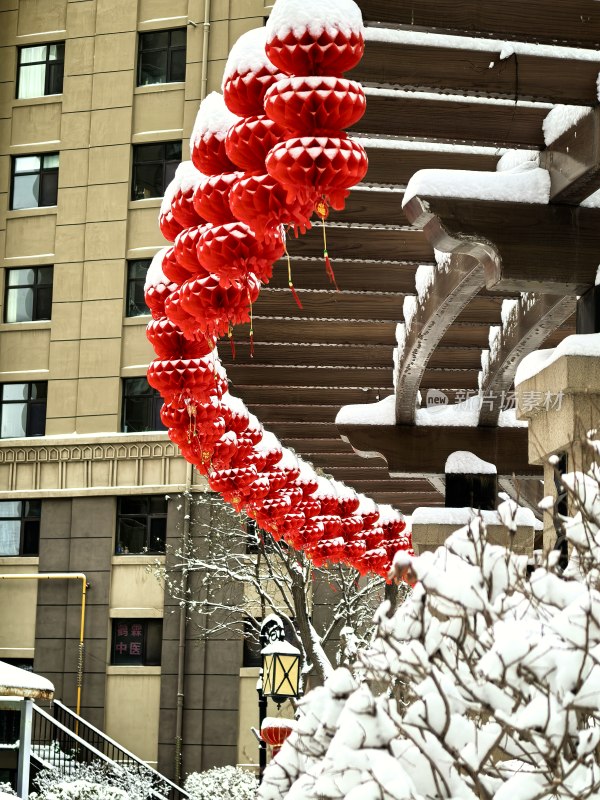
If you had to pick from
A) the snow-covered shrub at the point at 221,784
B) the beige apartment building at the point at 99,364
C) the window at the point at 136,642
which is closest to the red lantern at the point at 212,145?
the snow-covered shrub at the point at 221,784

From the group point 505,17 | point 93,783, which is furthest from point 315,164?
point 93,783

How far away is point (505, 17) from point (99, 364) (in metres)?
23.6

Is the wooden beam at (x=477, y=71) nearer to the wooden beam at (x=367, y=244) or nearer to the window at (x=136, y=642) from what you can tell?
the wooden beam at (x=367, y=244)

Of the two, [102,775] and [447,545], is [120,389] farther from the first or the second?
[447,545]

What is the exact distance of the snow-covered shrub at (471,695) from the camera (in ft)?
7.88

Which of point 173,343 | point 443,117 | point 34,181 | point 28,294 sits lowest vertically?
point 173,343

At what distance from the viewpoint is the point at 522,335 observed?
6.82 meters

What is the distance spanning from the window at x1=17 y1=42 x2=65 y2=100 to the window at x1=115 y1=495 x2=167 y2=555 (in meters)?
10.2

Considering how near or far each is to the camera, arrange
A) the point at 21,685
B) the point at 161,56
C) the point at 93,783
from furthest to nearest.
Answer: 1. the point at 161,56
2. the point at 93,783
3. the point at 21,685

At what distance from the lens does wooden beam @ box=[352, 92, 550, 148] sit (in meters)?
4.77

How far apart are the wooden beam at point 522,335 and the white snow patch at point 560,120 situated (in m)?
0.94

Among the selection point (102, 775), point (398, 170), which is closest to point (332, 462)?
point (398, 170)

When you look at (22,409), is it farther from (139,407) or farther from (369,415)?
(369,415)

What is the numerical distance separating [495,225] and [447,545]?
7.74 ft
